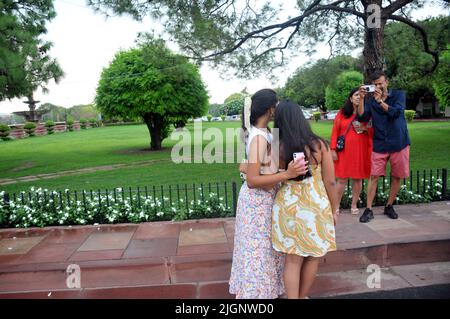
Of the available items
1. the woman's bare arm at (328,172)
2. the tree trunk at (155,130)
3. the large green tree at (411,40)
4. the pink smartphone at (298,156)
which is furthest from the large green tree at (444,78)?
the pink smartphone at (298,156)

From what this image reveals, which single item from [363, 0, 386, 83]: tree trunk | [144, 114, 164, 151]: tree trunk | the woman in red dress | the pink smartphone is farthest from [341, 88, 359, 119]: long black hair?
[144, 114, 164, 151]: tree trunk

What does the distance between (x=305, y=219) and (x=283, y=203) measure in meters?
0.18

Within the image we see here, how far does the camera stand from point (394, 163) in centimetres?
438

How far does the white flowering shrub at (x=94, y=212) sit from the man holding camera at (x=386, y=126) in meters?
2.11

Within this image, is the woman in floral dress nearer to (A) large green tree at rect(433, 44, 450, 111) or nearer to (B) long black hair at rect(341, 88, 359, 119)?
(B) long black hair at rect(341, 88, 359, 119)

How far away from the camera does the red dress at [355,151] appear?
4.55 metres

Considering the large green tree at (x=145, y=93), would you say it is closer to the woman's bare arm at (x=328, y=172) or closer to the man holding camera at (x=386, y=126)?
the man holding camera at (x=386, y=126)

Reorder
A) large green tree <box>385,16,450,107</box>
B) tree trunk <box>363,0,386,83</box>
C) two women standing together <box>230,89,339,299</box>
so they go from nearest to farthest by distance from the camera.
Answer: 1. two women standing together <box>230,89,339,299</box>
2. tree trunk <box>363,0,386,83</box>
3. large green tree <box>385,16,450,107</box>

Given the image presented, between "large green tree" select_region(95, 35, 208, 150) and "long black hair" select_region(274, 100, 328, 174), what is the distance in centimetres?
1187

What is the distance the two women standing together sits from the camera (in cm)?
244

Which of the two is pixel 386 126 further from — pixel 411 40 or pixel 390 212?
pixel 411 40

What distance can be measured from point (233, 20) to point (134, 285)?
615cm
